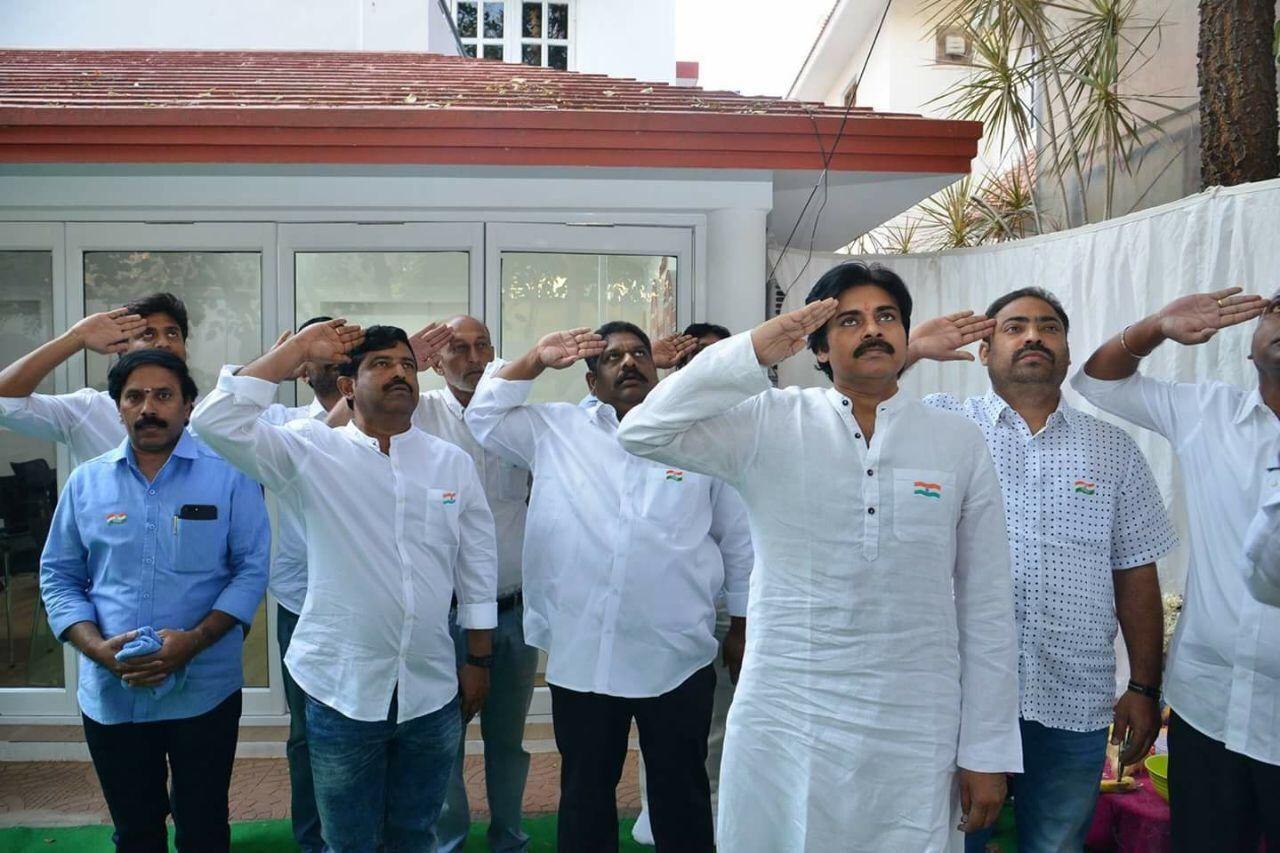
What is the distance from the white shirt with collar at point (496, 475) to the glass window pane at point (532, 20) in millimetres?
10514

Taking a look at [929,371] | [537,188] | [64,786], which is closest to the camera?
[64,786]

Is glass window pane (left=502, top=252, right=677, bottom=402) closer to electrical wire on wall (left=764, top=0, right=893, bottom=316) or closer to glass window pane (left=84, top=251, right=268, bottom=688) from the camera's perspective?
electrical wire on wall (left=764, top=0, right=893, bottom=316)

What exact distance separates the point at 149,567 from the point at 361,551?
74 cm

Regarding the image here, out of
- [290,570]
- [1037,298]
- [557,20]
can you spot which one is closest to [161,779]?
[290,570]

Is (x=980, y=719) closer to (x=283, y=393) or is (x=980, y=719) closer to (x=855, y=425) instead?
(x=855, y=425)

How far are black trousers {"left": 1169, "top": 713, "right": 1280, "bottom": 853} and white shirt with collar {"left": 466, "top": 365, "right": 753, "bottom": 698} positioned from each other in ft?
4.47

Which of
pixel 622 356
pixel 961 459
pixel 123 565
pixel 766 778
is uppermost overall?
pixel 622 356

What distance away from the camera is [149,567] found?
2.90 m

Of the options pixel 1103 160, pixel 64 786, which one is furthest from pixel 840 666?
pixel 1103 160

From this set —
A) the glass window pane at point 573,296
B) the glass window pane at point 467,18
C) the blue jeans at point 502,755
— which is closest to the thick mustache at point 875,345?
the blue jeans at point 502,755

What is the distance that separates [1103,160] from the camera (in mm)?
6855

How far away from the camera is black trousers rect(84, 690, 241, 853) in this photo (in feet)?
9.28

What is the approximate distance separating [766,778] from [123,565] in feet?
6.92

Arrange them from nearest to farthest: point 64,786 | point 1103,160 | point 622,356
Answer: point 622,356 < point 64,786 < point 1103,160
